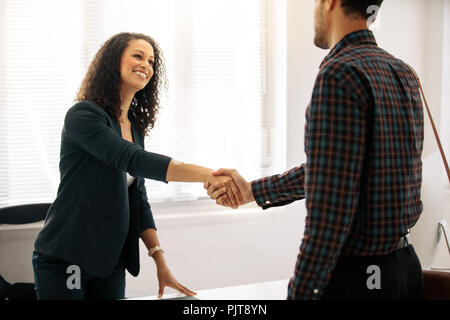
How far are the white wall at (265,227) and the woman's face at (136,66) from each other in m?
1.34

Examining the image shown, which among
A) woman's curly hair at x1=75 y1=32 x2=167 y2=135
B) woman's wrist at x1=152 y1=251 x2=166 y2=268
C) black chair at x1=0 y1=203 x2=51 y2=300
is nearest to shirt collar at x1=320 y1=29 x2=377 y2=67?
woman's curly hair at x1=75 y1=32 x2=167 y2=135

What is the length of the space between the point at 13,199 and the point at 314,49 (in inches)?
94.2

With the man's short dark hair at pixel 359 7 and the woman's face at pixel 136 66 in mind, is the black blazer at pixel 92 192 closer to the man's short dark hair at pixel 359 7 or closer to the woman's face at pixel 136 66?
the woman's face at pixel 136 66

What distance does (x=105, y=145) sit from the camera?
5.30 ft

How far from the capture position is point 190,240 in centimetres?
321

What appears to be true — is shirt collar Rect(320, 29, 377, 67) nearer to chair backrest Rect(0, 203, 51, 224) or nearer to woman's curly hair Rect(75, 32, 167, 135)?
woman's curly hair Rect(75, 32, 167, 135)

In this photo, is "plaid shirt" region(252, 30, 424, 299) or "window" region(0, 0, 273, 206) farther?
"window" region(0, 0, 273, 206)

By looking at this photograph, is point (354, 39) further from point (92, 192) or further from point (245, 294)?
point (92, 192)

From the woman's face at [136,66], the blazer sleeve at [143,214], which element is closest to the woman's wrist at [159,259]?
the blazer sleeve at [143,214]

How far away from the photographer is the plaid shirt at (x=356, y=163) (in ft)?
3.20

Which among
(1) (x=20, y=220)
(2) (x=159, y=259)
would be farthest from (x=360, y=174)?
(1) (x=20, y=220)

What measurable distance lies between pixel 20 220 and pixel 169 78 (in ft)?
4.64

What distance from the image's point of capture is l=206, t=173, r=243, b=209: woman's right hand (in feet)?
6.94

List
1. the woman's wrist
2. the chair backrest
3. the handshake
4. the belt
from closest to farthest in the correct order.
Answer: the belt
the woman's wrist
the handshake
the chair backrest
